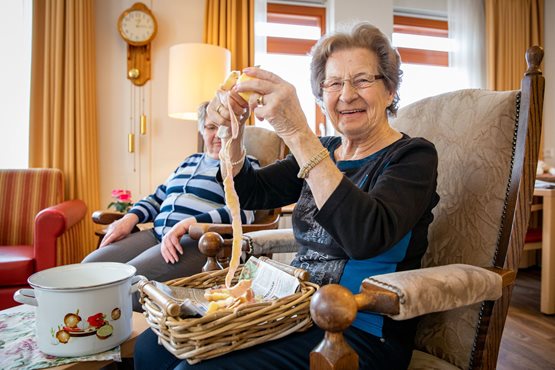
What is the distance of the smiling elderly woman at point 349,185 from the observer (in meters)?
0.77

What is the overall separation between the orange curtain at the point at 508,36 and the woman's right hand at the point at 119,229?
3453mm

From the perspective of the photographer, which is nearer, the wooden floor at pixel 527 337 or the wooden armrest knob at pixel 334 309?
Result: the wooden armrest knob at pixel 334 309

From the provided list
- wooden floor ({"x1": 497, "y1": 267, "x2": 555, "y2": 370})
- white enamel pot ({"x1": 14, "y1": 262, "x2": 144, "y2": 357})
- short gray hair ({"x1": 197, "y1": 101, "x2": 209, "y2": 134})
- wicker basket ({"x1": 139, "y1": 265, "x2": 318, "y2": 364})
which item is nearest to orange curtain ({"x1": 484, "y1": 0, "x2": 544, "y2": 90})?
wooden floor ({"x1": 497, "y1": 267, "x2": 555, "y2": 370})

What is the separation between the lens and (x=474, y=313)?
0.90 meters

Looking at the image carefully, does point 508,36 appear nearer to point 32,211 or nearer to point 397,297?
point 397,297

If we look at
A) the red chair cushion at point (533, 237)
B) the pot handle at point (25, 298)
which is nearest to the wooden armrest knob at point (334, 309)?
the pot handle at point (25, 298)

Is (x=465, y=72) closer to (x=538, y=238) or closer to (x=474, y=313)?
(x=538, y=238)

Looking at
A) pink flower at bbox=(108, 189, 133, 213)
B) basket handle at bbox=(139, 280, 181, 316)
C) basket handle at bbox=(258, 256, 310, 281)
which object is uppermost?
pink flower at bbox=(108, 189, 133, 213)

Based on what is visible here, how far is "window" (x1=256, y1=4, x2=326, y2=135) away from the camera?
11.8 feet

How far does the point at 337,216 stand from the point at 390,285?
0.51 ft

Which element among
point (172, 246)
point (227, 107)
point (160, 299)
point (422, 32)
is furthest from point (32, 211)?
point (422, 32)

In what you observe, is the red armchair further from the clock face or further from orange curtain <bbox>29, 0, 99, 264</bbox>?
the clock face

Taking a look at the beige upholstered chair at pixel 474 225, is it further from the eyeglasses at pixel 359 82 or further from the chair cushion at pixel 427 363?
the eyeglasses at pixel 359 82

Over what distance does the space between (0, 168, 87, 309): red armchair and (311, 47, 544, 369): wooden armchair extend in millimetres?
1893
